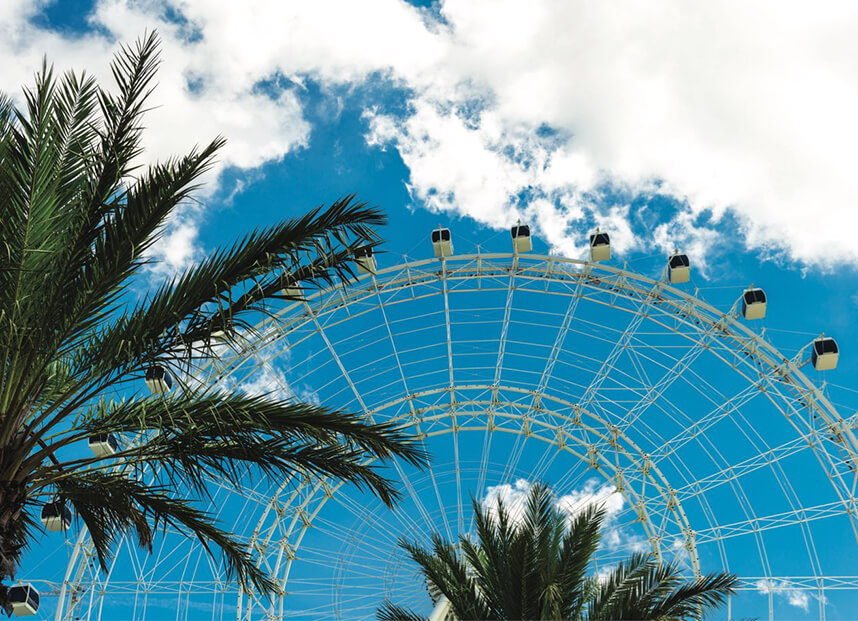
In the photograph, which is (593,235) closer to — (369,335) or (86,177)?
(369,335)

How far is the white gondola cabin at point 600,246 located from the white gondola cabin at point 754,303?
4.57 m

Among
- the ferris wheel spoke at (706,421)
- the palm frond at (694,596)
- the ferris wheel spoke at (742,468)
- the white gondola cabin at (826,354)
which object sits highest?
the white gondola cabin at (826,354)

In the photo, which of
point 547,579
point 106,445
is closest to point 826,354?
point 547,579

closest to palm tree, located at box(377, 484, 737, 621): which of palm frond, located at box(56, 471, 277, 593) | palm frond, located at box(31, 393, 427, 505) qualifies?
palm frond, located at box(31, 393, 427, 505)

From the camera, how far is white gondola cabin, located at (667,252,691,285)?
2769cm

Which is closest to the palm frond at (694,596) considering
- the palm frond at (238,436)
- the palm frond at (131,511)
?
the palm frond at (238,436)

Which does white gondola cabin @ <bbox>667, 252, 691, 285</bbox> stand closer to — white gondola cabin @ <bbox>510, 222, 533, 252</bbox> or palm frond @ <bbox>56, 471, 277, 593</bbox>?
white gondola cabin @ <bbox>510, 222, 533, 252</bbox>

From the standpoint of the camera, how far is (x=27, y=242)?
9.64 m

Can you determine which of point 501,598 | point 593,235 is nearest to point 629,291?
point 593,235

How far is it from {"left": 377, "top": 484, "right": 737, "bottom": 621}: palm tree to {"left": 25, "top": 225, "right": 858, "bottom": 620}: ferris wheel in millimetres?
9600

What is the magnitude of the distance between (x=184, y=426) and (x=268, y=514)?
84.3 ft

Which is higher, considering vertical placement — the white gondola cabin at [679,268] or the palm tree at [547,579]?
the white gondola cabin at [679,268]

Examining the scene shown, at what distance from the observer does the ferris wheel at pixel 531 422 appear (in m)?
28.6

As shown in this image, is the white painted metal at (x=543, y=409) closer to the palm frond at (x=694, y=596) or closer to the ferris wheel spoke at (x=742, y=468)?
the ferris wheel spoke at (x=742, y=468)
